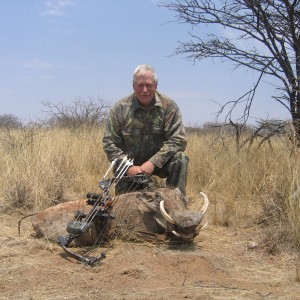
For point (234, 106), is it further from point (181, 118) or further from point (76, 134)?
point (76, 134)

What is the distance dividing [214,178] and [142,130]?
3.99ft

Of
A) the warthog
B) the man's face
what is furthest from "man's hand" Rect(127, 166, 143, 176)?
the man's face

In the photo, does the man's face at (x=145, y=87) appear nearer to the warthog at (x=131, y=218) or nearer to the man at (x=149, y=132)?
the man at (x=149, y=132)

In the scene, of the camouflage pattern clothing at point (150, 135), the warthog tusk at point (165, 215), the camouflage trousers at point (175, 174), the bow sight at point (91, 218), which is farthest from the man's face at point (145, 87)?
the warthog tusk at point (165, 215)

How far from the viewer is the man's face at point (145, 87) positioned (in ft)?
16.8

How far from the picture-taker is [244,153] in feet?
20.0

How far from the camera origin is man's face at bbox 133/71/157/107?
512cm

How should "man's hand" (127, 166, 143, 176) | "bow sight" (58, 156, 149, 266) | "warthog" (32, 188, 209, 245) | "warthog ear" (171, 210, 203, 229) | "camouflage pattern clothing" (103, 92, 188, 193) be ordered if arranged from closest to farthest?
"bow sight" (58, 156, 149, 266) → "warthog ear" (171, 210, 203, 229) → "warthog" (32, 188, 209, 245) → "man's hand" (127, 166, 143, 176) → "camouflage pattern clothing" (103, 92, 188, 193)

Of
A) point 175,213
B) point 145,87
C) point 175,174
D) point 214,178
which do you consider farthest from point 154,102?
point 175,213

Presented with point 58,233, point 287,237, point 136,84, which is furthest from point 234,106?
point 58,233

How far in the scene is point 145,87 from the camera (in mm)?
5148

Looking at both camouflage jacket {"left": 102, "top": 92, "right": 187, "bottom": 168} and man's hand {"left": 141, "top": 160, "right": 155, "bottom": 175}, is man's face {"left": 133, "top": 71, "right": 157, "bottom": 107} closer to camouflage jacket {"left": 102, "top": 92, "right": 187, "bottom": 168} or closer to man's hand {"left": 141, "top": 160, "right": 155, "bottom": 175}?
camouflage jacket {"left": 102, "top": 92, "right": 187, "bottom": 168}

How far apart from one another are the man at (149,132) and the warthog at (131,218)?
0.69 metres

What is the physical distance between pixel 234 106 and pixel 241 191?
5.32ft
